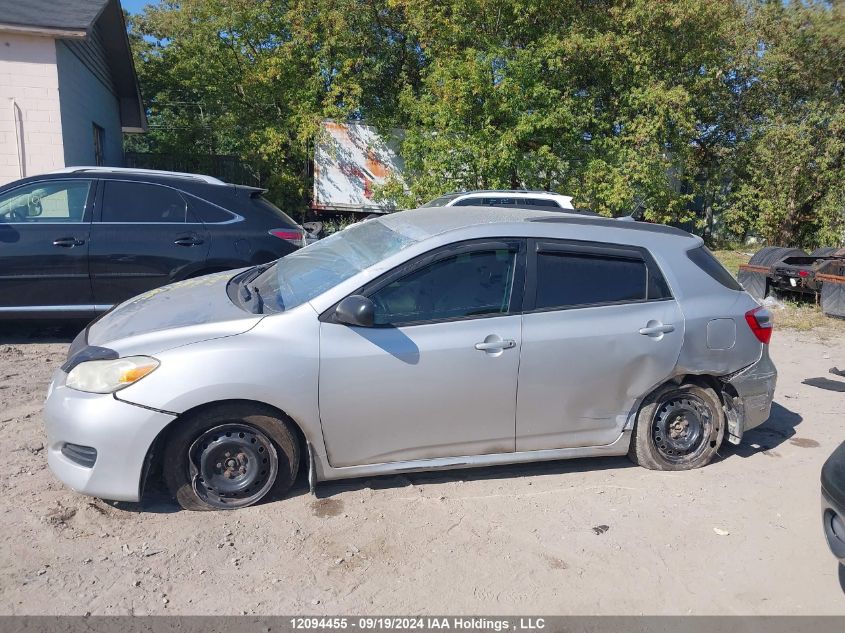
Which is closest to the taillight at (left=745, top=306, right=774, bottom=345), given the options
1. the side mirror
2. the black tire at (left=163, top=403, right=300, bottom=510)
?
the side mirror

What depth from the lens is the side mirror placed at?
381 cm

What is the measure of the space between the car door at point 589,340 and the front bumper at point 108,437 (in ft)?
6.96

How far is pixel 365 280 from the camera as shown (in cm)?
401

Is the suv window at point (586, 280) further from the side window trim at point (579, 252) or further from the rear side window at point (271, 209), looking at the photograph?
the rear side window at point (271, 209)

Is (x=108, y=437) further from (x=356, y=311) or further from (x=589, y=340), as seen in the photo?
(x=589, y=340)

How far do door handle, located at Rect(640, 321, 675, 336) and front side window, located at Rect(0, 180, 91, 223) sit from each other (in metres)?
5.63

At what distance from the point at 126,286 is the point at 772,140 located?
15699 mm

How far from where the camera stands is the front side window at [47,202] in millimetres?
6918

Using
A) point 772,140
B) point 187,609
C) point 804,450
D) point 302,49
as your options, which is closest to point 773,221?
point 772,140

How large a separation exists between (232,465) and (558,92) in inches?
546

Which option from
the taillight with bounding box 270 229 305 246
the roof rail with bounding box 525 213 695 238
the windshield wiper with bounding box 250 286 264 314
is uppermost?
the roof rail with bounding box 525 213 695 238

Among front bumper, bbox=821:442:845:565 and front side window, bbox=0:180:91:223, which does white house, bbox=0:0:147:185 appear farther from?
front bumper, bbox=821:442:845:565

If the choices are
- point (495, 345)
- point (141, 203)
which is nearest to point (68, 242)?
point (141, 203)

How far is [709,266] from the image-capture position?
480cm
